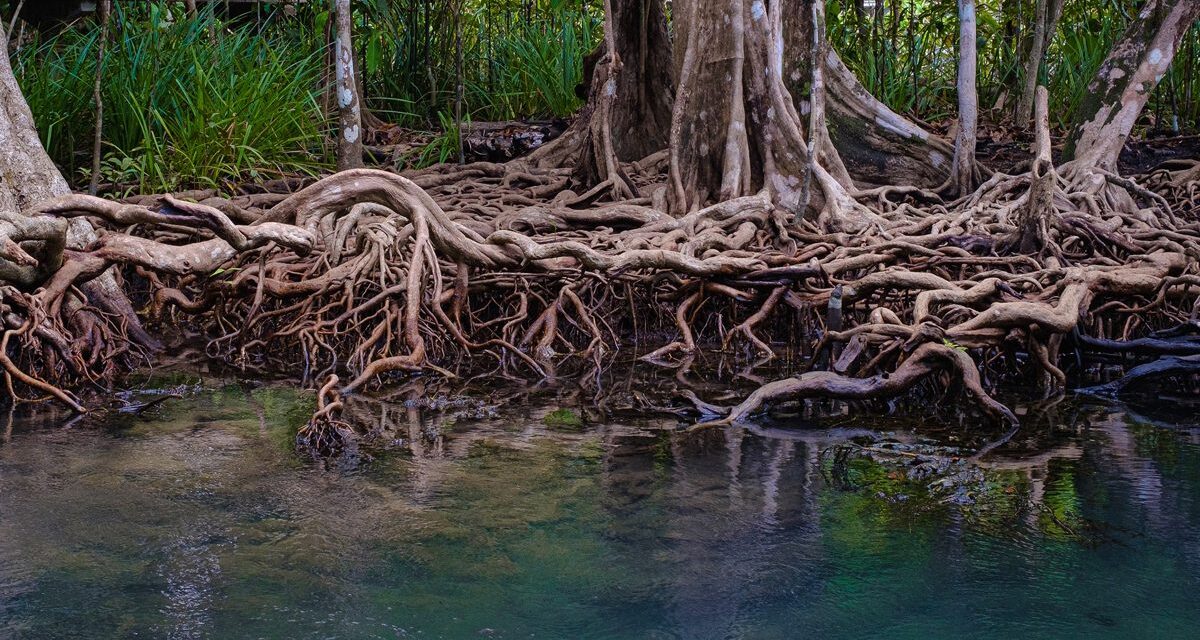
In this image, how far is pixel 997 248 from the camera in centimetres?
678

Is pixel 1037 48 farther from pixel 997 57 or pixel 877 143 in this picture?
pixel 877 143

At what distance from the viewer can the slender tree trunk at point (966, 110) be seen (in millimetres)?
8344

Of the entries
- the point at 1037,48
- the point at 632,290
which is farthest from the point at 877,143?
the point at 632,290

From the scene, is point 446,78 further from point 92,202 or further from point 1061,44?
point 92,202

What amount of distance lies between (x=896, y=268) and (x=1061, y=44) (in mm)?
7074

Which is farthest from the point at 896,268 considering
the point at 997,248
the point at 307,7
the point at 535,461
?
the point at 307,7

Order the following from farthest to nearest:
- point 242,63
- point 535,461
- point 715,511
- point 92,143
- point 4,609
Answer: point 242,63 < point 92,143 < point 535,461 < point 715,511 < point 4,609

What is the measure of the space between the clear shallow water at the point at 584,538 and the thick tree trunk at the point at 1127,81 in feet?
12.1

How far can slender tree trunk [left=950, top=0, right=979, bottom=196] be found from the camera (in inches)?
328

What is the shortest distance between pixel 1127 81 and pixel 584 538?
6.21 meters

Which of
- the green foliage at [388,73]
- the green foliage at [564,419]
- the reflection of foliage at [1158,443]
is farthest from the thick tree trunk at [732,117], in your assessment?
the reflection of foliage at [1158,443]

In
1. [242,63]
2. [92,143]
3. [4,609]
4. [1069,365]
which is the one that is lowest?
[4,609]

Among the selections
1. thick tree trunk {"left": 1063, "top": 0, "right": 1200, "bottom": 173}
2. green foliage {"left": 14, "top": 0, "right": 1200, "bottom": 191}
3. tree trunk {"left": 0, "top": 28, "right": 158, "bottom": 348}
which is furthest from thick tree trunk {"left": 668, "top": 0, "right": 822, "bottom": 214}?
tree trunk {"left": 0, "top": 28, "right": 158, "bottom": 348}

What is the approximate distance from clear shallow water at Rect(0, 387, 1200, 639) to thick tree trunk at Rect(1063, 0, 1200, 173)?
3.70 metres
